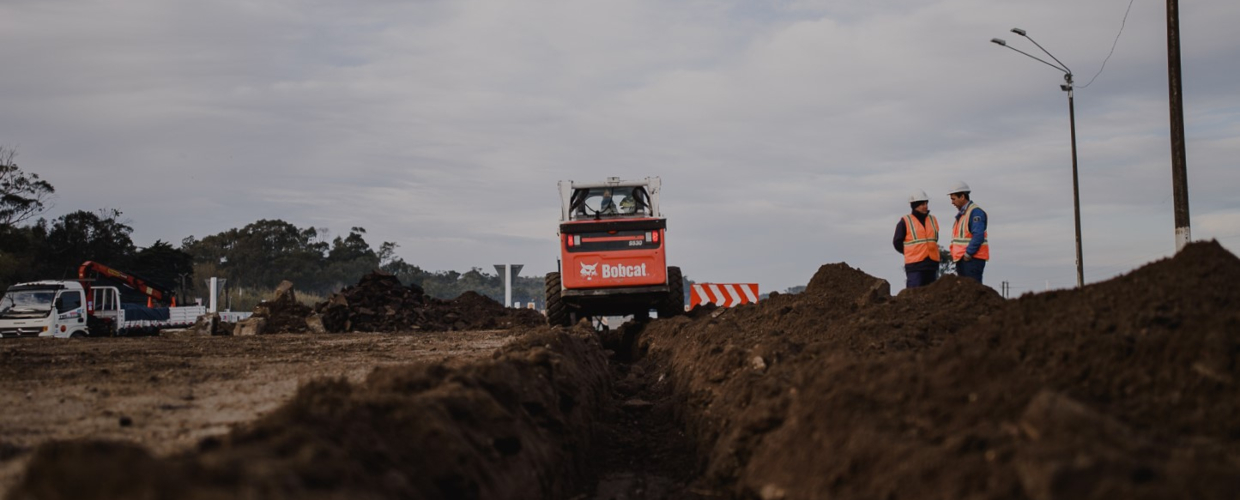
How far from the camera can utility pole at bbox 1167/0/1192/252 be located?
15.3 m

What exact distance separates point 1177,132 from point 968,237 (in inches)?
241

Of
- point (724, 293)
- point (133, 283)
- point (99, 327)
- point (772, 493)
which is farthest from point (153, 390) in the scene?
point (133, 283)

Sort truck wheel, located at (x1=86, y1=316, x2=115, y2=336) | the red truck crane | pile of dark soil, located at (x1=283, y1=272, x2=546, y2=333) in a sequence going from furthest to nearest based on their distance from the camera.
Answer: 1. the red truck crane
2. truck wheel, located at (x1=86, y1=316, x2=115, y2=336)
3. pile of dark soil, located at (x1=283, y1=272, x2=546, y2=333)

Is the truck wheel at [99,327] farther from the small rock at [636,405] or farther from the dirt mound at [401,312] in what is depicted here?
the small rock at [636,405]

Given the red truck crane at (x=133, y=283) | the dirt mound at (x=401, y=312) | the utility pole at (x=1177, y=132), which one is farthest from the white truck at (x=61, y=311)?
the utility pole at (x=1177, y=132)

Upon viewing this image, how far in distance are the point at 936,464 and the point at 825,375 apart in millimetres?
1670

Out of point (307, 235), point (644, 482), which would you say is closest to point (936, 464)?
point (644, 482)

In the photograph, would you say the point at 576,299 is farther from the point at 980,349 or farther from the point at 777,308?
the point at 980,349

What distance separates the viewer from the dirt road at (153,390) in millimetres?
5719

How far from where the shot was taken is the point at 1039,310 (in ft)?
21.7

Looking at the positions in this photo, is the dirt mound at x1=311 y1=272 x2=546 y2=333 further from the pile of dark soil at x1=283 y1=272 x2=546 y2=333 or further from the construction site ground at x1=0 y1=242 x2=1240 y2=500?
the construction site ground at x1=0 y1=242 x2=1240 y2=500

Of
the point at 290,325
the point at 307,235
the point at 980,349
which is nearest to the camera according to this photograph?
the point at 980,349

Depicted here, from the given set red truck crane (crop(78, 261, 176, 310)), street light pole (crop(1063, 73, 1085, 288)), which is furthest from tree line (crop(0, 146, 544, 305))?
street light pole (crop(1063, 73, 1085, 288))

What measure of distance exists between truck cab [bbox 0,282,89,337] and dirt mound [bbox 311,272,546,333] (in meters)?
6.29
